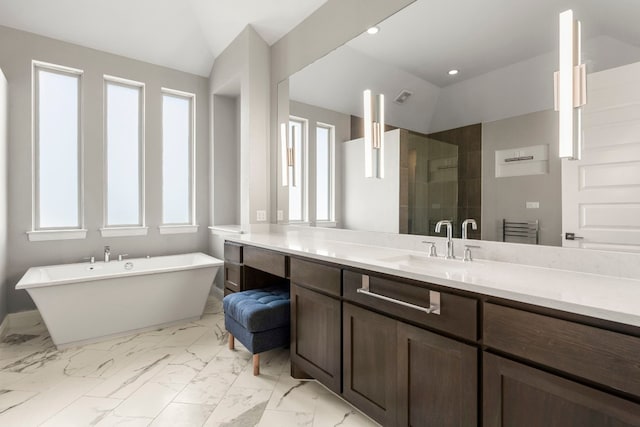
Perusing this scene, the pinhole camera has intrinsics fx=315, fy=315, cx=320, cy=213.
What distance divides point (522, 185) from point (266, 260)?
5.30 feet

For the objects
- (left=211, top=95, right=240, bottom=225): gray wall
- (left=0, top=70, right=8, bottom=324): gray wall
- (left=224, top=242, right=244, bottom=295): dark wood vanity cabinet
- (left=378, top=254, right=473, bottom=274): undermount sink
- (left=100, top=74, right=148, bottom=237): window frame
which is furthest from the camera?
(left=211, top=95, right=240, bottom=225): gray wall

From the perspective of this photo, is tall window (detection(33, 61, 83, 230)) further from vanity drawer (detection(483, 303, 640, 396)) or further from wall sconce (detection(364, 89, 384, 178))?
vanity drawer (detection(483, 303, 640, 396))

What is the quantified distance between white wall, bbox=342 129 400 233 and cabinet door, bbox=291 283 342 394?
0.72 meters

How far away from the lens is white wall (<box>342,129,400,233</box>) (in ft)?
7.03

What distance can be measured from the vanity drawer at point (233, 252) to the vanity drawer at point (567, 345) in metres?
1.95

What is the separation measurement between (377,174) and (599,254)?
50.4 inches

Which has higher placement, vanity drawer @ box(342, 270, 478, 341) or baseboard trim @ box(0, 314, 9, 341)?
vanity drawer @ box(342, 270, 478, 341)

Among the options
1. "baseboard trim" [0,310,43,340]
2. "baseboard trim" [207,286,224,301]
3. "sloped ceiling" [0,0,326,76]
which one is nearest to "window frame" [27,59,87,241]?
"sloped ceiling" [0,0,326,76]

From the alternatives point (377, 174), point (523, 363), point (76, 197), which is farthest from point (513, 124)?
point (76, 197)

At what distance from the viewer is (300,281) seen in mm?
1946

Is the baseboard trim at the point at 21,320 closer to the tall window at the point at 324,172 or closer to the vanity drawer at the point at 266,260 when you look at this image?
the vanity drawer at the point at 266,260

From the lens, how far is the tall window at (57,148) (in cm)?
312

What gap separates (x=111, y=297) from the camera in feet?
8.75

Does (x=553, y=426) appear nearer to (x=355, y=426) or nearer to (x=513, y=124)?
(x=355, y=426)
